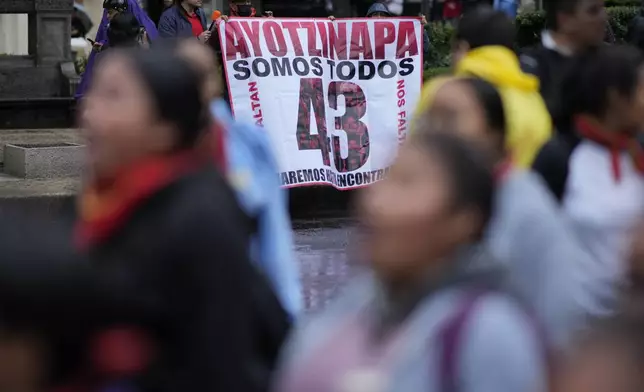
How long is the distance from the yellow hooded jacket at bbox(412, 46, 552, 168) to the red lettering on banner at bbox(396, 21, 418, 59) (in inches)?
255

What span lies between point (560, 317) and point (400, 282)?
112cm

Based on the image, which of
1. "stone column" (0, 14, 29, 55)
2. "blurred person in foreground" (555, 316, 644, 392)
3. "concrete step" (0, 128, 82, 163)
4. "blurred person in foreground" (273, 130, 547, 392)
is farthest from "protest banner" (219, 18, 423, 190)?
"stone column" (0, 14, 29, 55)

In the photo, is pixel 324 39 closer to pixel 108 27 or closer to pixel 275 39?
pixel 275 39

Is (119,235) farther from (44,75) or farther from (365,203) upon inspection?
(44,75)

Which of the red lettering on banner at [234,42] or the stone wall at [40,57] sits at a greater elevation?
the red lettering on banner at [234,42]

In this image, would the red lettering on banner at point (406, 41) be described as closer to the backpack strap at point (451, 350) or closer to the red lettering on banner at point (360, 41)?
the red lettering on banner at point (360, 41)

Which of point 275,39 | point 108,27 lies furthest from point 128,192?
point 108,27

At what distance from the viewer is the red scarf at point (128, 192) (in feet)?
10.3

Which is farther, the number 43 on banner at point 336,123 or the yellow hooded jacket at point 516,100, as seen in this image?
the number 43 on banner at point 336,123

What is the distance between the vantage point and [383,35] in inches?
455

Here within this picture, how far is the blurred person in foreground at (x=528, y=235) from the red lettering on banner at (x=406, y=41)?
7.70 m

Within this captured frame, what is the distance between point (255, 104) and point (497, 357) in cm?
867

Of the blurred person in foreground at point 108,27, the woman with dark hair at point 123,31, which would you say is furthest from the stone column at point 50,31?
the woman with dark hair at point 123,31

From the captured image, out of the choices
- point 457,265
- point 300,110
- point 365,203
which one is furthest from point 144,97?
point 300,110
